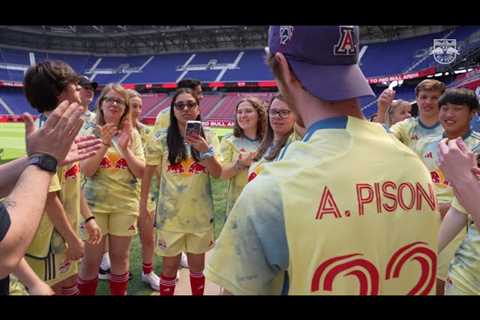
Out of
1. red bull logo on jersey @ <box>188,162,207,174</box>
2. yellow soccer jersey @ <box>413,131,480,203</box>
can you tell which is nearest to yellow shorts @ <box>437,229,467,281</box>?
yellow soccer jersey @ <box>413,131,480,203</box>

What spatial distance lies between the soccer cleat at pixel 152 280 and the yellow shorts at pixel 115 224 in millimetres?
805

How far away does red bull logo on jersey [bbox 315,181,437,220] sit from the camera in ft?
3.37

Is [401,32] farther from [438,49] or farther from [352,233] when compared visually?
[352,233]

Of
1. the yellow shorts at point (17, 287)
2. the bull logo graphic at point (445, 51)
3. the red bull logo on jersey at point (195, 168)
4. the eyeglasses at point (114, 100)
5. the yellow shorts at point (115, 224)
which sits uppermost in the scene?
the bull logo graphic at point (445, 51)

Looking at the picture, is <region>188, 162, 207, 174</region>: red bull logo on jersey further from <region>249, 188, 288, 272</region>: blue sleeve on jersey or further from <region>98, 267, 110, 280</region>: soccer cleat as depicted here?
<region>249, 188, 288, 272</region>: blue sleeve on jersey

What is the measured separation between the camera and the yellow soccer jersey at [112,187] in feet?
12.0

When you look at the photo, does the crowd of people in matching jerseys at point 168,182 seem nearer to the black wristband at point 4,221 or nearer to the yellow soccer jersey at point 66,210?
the yellow soccer jersey at point 66,210

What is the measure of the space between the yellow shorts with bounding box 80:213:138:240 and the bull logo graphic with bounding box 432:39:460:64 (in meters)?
23.0

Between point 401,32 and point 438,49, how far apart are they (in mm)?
6323

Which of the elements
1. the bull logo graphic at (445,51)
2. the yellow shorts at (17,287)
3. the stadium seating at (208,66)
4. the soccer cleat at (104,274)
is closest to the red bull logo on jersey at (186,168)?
the yellow shorts at (17,287)
